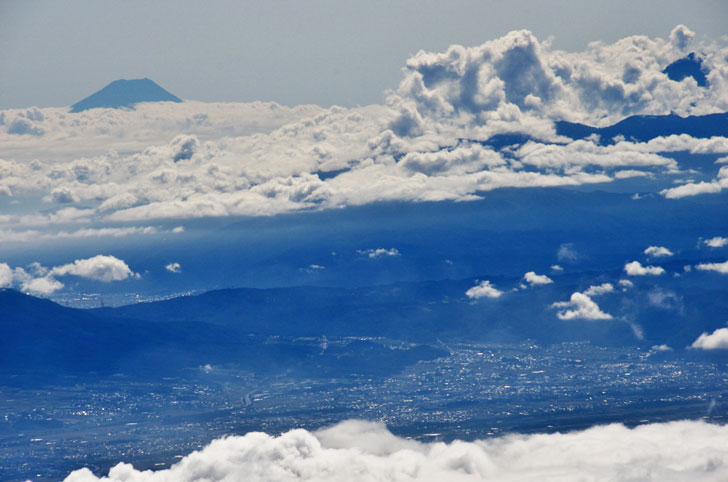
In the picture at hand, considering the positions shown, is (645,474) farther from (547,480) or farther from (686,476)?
(547,480)

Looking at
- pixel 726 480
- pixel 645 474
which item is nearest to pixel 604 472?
pixel 645 474

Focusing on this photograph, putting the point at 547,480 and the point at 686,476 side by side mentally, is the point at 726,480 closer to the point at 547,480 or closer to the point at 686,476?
the point at 686,476

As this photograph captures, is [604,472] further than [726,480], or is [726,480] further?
[604,472]

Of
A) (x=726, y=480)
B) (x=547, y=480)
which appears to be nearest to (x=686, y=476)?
(x=726, y=480)

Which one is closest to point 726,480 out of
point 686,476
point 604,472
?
point 686,476

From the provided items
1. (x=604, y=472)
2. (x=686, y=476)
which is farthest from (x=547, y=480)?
(x=686, y=476)

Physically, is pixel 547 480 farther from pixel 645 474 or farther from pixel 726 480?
pixel 726 480
